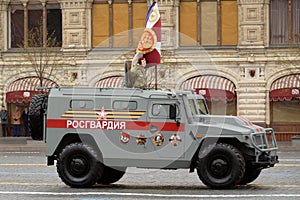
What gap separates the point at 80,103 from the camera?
19.0 meters

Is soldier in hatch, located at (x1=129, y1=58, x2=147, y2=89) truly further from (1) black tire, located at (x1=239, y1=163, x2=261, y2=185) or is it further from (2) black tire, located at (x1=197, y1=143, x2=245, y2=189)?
(1) black tire, located at (x1=239, y1=163, x2=261, y2=185)

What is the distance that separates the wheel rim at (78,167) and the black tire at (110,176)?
685mm

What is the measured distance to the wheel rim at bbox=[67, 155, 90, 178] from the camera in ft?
61.8

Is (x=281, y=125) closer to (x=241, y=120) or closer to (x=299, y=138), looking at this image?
(x=299, y=138)

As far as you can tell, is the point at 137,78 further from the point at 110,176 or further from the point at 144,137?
the point at 110,176

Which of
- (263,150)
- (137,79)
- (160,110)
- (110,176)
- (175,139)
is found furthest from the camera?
(137,79)

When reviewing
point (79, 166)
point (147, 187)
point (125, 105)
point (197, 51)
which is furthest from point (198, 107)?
point (197, 51)

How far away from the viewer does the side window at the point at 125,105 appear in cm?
1873

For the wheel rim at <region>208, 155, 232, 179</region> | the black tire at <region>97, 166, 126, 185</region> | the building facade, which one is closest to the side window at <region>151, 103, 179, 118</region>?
the wheel rim at <region>208, 155, 232, 179</region>

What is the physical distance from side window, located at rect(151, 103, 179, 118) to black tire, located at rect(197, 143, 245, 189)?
1122mm

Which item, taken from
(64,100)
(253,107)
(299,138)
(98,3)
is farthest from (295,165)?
(98,3)

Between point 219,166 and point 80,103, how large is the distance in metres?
3.23

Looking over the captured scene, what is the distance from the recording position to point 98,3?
153ft

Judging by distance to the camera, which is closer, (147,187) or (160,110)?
(160,110)
